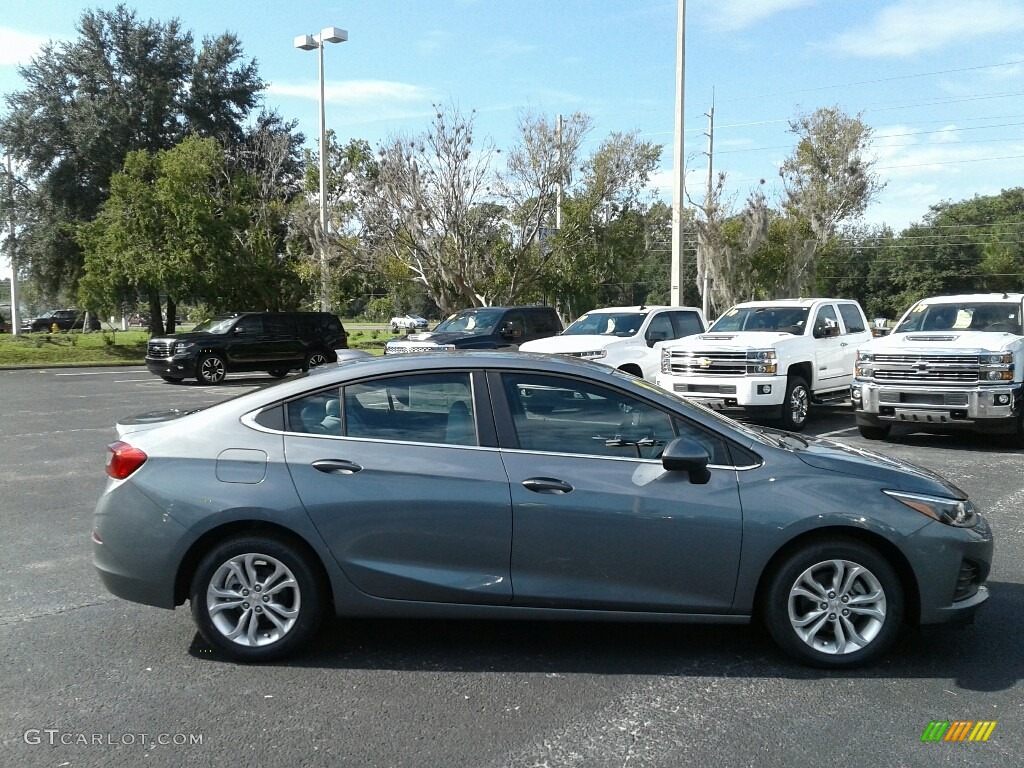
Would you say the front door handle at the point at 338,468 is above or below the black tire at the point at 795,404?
above

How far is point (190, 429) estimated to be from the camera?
4.68 m

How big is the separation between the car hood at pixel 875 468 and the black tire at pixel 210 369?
1989 cm

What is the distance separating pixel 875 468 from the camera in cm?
463

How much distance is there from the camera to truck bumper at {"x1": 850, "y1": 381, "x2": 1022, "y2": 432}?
10906 mm

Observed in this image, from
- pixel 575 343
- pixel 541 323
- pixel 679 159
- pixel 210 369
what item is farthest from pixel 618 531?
pixel 210 369

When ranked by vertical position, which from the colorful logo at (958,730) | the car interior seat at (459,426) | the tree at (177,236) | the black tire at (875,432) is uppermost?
the tree at (177,236)

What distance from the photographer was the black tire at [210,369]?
22609 mm

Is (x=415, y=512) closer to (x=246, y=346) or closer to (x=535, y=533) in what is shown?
(x=535, y=533)

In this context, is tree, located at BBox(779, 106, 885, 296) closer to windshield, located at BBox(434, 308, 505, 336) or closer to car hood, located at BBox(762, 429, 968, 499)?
windshield, located at BBox(434, 308, 505, 336)

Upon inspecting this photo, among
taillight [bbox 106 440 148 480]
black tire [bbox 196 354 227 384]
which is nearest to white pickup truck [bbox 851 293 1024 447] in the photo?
taillight [bbox 106 440 148 480]

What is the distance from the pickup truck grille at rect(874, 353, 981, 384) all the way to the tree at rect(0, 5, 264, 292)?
31484 millimetres

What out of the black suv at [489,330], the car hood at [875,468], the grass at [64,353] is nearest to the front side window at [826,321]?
the black suv at [489,330]

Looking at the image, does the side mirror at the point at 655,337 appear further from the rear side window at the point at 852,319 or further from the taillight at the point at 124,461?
the taillight at the point at 124,461

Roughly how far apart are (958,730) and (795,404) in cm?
996
